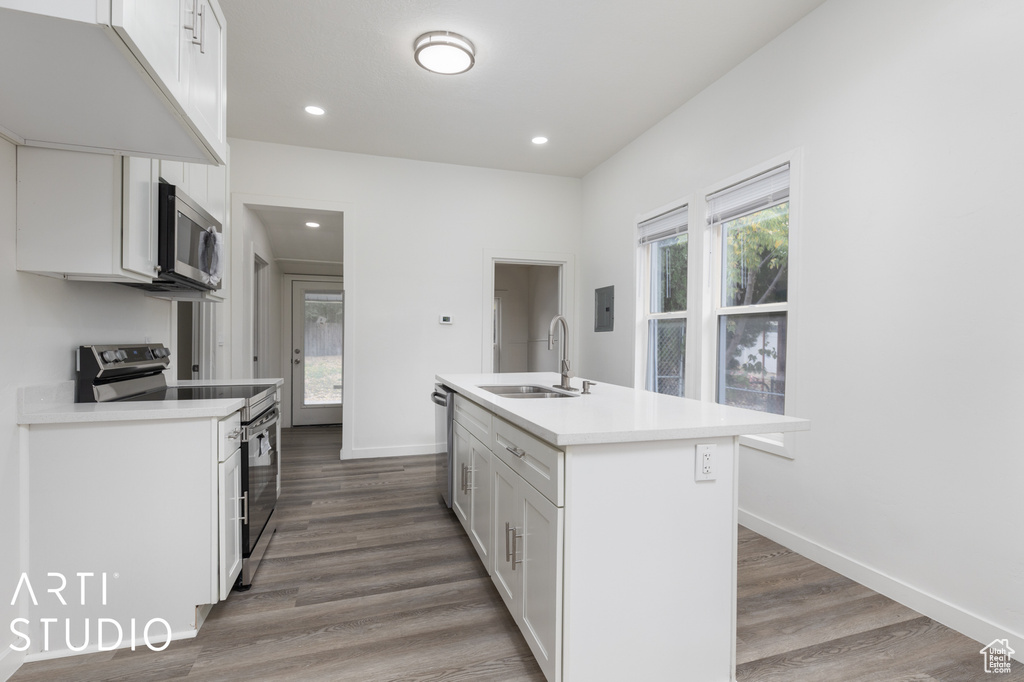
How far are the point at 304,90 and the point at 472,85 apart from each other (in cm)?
114

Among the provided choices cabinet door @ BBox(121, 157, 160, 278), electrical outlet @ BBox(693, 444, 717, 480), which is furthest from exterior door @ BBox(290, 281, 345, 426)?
electrical outlet @ BBox(693, 444, 717, 480)

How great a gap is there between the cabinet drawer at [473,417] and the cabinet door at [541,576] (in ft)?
1.72

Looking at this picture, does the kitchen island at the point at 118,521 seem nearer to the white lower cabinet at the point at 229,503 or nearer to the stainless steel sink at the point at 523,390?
the white lower cabinet at the point at 229,503

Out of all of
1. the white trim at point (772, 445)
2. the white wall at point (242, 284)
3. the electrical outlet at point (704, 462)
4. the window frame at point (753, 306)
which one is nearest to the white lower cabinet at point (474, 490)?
the electrical outlet at point (704, 462)

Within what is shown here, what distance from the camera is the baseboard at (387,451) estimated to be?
4379 mm

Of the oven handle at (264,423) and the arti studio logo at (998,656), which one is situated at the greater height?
the oven handle at (264,423)

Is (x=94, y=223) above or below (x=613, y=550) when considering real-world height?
above

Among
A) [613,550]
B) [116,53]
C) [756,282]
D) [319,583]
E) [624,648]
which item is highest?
[116,53]

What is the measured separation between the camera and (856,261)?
226cm

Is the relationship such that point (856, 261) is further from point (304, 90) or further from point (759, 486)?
point (304, 90)

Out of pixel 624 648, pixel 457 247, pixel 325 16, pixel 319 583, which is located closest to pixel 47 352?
pixel 319 583

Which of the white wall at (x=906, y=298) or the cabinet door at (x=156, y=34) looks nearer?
the cabinet door at (x=156, y=34)

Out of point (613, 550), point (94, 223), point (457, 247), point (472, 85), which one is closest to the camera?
point (613, 550)

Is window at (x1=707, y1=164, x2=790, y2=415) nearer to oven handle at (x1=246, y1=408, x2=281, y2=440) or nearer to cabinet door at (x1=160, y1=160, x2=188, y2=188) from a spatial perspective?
oven handle at (x1=246, y1=408, x2=281, y2=440)
